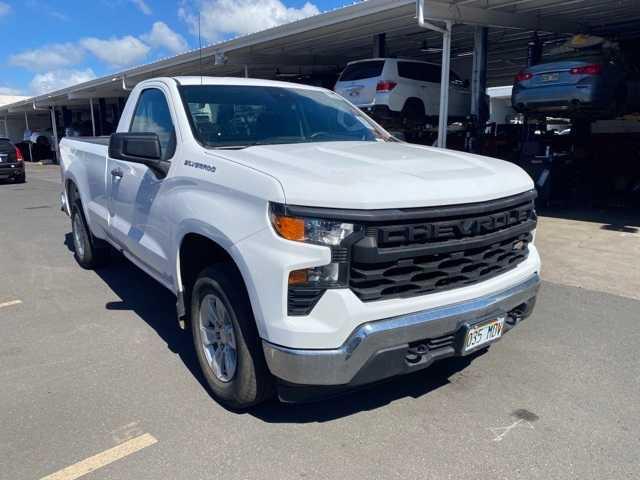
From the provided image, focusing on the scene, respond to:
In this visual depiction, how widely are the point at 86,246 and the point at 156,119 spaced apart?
110 inches

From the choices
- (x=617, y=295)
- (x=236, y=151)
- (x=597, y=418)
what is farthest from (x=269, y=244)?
(x=617, y=295)

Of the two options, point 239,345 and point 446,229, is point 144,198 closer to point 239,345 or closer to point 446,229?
point 239,345

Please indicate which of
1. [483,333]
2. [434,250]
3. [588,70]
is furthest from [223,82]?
[588,70]

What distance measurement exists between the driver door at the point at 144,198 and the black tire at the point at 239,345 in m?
0.76

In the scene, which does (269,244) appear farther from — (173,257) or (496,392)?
(496,392)

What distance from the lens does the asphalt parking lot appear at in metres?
2.66

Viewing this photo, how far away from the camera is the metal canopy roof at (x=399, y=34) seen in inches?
442

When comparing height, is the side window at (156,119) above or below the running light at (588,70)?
below

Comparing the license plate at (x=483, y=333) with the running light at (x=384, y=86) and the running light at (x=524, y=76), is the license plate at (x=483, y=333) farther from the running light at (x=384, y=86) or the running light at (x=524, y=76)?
the running light at (x=384, y=86)

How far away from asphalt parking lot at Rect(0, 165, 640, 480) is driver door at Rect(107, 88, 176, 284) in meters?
0.70

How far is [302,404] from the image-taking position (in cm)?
321

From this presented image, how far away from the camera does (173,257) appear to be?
3469 millimetres

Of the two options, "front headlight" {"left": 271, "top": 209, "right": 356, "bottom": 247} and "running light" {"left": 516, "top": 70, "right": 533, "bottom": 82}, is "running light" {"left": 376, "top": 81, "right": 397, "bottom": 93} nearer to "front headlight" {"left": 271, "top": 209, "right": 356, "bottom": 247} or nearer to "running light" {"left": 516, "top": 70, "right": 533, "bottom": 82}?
"running light" {"left": 516, "top": 70, "right": 533, "bottom": 82}

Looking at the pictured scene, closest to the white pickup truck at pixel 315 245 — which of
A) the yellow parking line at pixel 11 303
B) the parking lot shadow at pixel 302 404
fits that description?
the parking lot shadow at pixel 302 404
